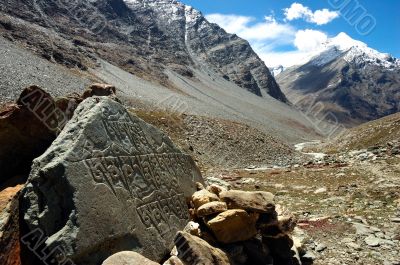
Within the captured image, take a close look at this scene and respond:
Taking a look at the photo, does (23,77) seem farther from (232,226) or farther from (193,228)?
(232,226)

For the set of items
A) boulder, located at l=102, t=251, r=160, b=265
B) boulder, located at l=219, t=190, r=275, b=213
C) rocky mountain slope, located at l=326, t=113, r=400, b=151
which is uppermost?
rocky mountain slope, located at l=326, t=113, r=400, b=151

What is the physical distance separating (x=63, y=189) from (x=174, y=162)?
A: 4716 millimetres

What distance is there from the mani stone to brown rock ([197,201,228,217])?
0.97 meters

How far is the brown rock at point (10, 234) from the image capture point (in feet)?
28.9

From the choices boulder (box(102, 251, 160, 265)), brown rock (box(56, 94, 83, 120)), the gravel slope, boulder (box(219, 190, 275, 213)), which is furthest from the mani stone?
the gravel slope

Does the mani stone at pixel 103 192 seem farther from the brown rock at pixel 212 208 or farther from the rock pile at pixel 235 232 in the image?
the brown rock at pixel 212 208

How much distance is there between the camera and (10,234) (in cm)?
896

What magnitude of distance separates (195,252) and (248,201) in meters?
2.63

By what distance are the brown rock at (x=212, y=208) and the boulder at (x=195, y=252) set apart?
1139 millimetres

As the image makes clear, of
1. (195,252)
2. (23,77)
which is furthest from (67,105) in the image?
(23,77)

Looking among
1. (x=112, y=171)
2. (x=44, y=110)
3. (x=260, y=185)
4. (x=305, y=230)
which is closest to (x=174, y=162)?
(x=112, y=171)

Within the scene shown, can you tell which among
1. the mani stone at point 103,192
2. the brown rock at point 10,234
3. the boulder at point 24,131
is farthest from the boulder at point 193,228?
the boulder at point 24,131

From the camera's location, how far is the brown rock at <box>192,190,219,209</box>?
1177 cm

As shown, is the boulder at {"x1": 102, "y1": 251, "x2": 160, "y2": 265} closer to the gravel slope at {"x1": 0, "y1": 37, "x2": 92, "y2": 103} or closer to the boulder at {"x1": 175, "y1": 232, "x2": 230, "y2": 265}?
the boulder at {"x1": 175, "y1": 232, "x2": 230, "y2": 265}
